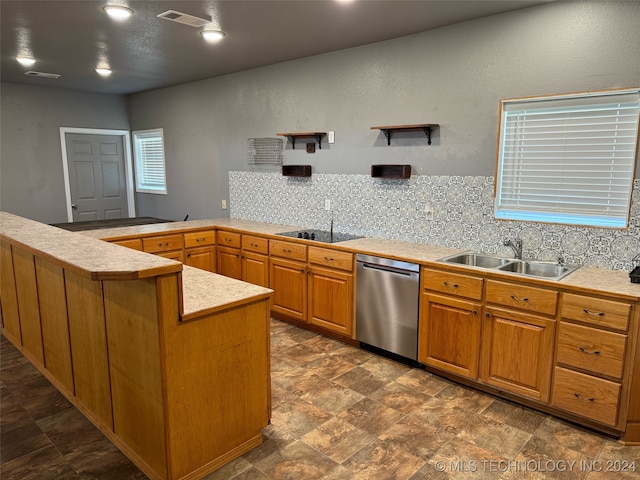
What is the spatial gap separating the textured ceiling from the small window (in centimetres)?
155

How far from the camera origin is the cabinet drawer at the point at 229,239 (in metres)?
4.60

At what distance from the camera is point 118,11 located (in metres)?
2.96

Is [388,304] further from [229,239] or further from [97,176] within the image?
[97,176]

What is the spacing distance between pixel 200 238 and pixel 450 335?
2848mm

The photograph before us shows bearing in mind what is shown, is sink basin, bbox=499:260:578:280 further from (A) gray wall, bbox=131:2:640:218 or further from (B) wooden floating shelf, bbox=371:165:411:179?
(B) wooden floating shelf, bbox=371:165:411:179

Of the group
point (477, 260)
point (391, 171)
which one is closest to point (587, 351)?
point (477, 260)

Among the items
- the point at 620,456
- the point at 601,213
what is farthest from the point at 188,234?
the point at 620,456

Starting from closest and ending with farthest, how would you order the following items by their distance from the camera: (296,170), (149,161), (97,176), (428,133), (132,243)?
(428,133), (132,243), (296,170), (97,176), (149,161)

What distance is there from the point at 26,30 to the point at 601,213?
4.42m

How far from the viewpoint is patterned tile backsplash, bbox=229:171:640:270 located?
2.85 meters

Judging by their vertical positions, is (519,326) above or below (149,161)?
below

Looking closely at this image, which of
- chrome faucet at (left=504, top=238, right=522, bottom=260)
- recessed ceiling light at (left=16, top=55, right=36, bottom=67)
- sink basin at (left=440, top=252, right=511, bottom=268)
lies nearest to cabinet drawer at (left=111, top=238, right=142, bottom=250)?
recessed ceiling light at (left=16, top=55, right=36, bottom=67)

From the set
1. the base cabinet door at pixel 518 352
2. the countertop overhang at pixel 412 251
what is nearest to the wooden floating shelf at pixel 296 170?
the countertop overhang at pixel 412 251

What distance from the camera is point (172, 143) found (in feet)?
20.0
